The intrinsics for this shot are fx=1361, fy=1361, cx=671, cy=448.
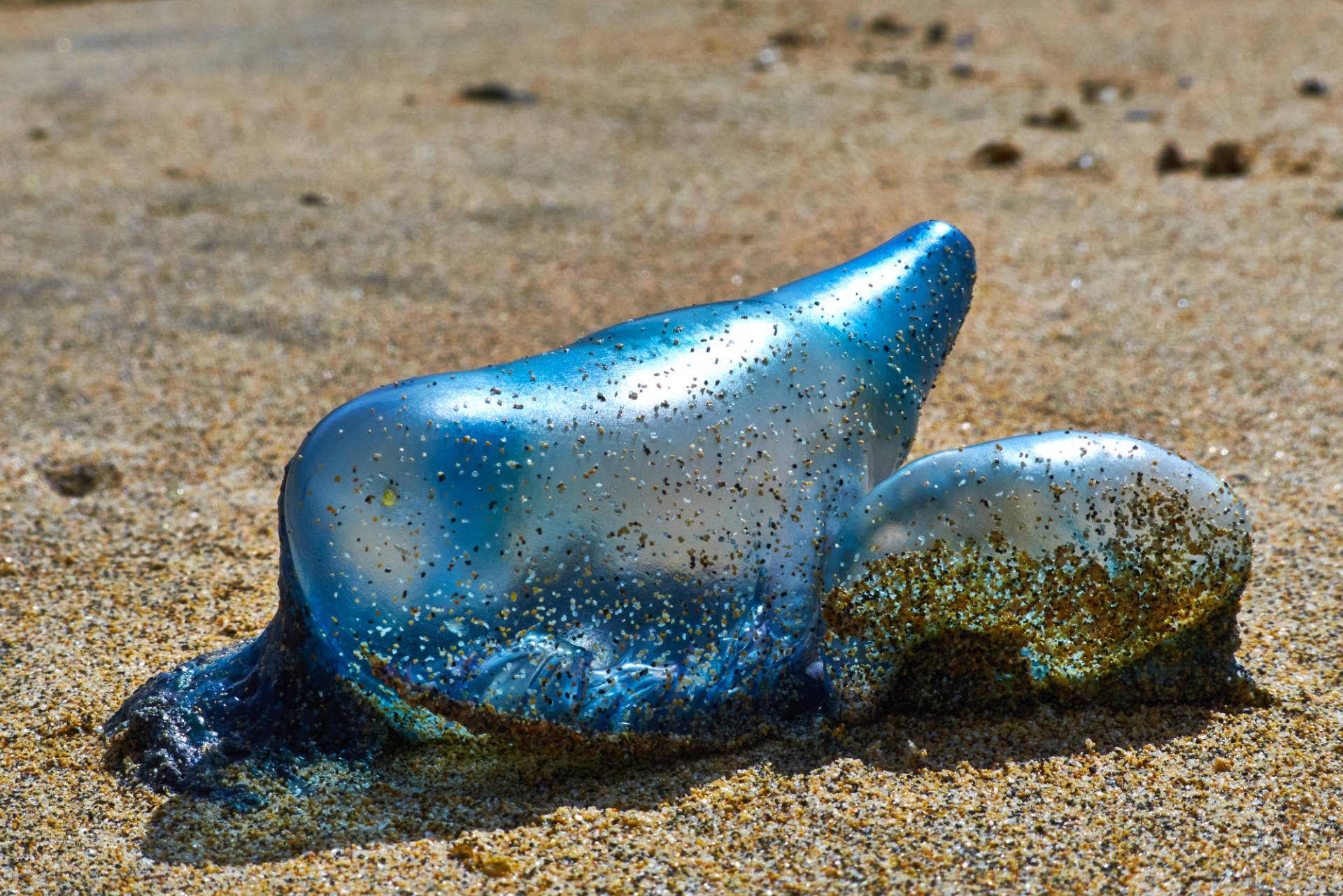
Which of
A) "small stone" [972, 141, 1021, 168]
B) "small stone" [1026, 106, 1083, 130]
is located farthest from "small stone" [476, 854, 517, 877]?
"small stone" [1026, 106, 1083, 130]

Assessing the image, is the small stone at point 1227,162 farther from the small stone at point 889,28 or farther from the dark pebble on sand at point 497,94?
the dark pebble on sand at point 497,94

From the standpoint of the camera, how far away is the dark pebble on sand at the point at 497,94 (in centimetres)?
633

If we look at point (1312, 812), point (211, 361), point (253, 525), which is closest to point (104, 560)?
point (253, 525)

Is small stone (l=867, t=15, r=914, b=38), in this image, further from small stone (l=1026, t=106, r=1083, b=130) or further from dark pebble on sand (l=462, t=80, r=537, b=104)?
dark pebble on sand (l=462, t=80, r=537, b=104)

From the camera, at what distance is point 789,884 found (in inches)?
74.6

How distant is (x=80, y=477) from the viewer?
3307 millimetres

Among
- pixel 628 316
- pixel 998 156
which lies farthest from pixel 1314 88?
pixel 628 316

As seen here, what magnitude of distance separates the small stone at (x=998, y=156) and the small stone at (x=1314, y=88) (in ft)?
5.48

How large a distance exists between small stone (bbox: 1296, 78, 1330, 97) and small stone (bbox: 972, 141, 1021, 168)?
1.67 metres

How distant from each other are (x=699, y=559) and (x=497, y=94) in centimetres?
472

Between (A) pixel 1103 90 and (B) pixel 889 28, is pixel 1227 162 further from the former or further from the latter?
(B) pixel 889 28

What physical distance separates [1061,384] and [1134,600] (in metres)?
1.70

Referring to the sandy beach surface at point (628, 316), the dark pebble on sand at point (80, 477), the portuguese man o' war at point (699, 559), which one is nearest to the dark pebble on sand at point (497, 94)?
the sandy beach surface at point (628, 316)

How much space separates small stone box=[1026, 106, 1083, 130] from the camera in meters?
5.88
